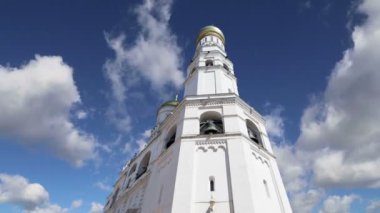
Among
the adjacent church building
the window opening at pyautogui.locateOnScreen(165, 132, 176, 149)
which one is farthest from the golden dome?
the window opening at pyautogui.locateOnScreen(165, 132, 176, 149)

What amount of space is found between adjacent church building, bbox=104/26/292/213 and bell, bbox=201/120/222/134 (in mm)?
67

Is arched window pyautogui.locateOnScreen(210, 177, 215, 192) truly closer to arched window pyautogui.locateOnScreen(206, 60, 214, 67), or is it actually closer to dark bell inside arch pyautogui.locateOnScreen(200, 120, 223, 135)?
dark bell inside arch pyautogui.locateOnScreen(200, 120, 223, 135)

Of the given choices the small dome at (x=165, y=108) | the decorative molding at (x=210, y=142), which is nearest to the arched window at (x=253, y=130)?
the decorative molding at (x=210, y=142)

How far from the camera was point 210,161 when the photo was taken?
15500 millimetres

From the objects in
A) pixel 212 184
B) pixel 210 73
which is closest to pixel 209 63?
pixel 210 73

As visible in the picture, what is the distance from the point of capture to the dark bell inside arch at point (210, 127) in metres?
17.6

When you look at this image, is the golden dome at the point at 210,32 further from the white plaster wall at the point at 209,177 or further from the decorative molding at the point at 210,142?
the white plaster wall at the point at 209,177

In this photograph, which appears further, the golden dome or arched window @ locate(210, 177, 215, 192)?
the golden dome

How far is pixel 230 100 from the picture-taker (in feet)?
62.4

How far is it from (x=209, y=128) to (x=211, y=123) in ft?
1.80

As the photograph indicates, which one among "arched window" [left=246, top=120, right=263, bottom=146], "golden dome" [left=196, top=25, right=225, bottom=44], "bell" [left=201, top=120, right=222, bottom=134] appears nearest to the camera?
"bell" [left=201, top=120, right=222, bottom=134]

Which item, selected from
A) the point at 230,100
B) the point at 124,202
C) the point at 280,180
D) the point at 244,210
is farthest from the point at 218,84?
the point at 124,202

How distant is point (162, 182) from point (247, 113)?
26.6 feet

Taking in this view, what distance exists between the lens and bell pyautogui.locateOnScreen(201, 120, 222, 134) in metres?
17.6
